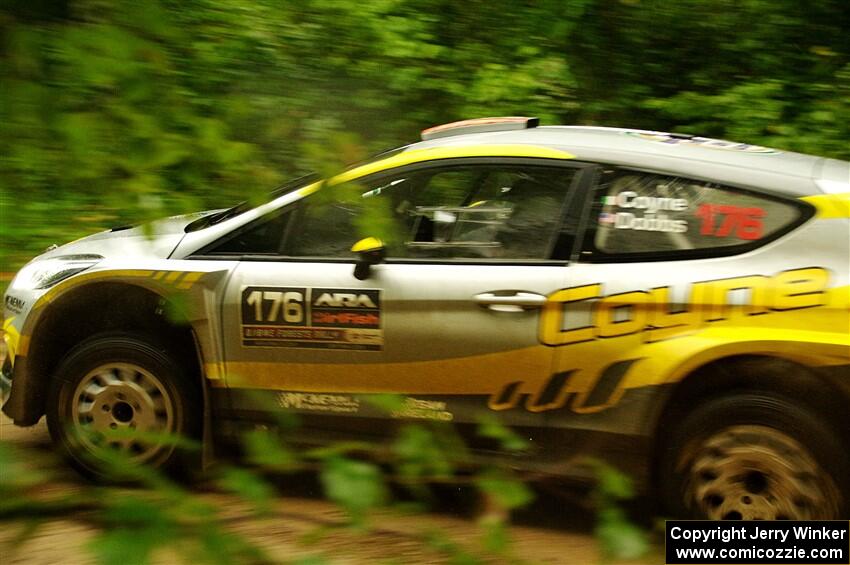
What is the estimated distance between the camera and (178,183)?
1.81m

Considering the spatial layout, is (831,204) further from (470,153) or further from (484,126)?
(484,126)

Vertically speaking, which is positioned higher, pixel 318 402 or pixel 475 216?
pixel 475 216

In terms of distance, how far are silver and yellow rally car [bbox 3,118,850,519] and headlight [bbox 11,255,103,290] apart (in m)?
0.01

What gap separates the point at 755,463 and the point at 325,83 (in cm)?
318

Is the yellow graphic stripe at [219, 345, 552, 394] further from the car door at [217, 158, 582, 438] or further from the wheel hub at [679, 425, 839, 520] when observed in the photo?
the wheel hub at [679, 425, 839, 520]

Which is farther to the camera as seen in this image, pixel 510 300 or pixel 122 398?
pixel 122 398

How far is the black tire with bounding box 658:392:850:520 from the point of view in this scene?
10.9 feet

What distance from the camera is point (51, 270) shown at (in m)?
A: 4.37

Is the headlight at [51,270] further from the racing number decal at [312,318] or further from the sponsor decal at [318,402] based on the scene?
the sponsor decal at [318,402]

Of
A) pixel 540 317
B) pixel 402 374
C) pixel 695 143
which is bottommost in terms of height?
pixel 402 374

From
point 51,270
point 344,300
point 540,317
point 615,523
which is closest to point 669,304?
point 540,317

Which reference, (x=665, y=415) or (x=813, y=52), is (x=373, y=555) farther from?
(x=813, y=52)

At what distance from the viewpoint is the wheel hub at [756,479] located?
11.0 feet

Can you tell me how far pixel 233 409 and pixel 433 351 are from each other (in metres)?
0.92
